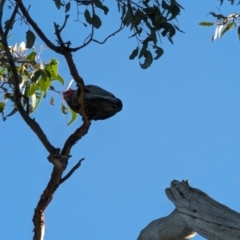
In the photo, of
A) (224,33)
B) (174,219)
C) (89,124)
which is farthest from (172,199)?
(224,33)

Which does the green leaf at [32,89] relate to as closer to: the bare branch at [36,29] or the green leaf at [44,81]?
the green leaf at [44,81]

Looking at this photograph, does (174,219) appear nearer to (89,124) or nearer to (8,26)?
(89,124)

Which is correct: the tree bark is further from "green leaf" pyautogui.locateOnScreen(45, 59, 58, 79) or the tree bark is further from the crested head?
"green leaf" pyautogui.locateOnScreen(45, 59, 58, 79)

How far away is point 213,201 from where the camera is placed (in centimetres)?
278

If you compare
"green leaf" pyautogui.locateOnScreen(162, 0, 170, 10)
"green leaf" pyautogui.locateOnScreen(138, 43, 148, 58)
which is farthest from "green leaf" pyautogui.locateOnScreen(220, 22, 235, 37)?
"green leaf" pyautogui.locateOnScreen(138, 43, 148, 58)

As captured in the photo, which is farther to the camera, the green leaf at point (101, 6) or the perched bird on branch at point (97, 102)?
the green leaf at point (101, 6)

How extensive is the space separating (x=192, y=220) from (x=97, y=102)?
2.16ft

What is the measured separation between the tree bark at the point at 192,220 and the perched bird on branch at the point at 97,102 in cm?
48

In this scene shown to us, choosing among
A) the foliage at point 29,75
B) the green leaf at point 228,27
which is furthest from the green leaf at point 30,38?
the green leaf at point 228,27

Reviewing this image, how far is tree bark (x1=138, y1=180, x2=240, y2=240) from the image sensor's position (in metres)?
2.72

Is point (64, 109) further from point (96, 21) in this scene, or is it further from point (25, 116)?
point (25, 116)

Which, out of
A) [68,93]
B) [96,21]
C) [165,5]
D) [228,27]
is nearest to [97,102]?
[68,93]

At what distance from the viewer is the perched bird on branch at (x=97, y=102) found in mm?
3170

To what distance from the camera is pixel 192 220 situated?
2773 mm
